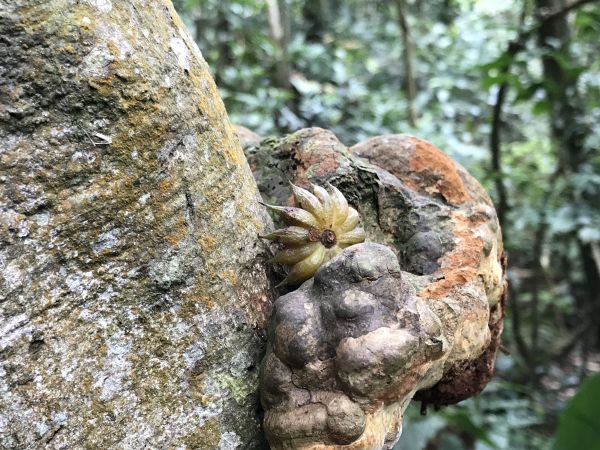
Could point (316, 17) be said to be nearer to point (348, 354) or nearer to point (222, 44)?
point (222, 44)

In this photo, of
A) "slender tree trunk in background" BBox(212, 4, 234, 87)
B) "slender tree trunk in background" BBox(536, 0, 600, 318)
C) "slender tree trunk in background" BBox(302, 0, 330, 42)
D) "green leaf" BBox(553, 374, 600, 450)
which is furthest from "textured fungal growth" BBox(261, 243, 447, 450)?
"slender tree trunk in background" BBox(302, 0, 330, 42)

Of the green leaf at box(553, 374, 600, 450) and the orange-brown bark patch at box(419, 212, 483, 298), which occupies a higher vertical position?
the orange-brown bark patch at box(419, 212, 483, 298)

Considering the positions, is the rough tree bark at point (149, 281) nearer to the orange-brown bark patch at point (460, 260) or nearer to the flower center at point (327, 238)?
the orange-brown bark patch at point (460, 260)

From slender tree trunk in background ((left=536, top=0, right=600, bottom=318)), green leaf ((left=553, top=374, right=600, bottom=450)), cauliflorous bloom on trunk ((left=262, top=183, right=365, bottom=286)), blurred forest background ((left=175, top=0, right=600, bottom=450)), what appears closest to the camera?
cauliflorous bloom on trunk ((left=262, top=183, right=365, bottom=286))

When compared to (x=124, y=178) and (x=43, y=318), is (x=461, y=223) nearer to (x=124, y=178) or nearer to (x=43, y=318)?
(x=124, y=178)

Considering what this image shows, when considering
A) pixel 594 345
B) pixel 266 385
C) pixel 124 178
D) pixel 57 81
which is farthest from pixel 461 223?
pixel 594 345

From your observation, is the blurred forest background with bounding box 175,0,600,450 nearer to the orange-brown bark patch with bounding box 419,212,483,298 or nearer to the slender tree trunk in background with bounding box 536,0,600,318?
the slender tree trunk in background with bounding box 536,0,600,318
